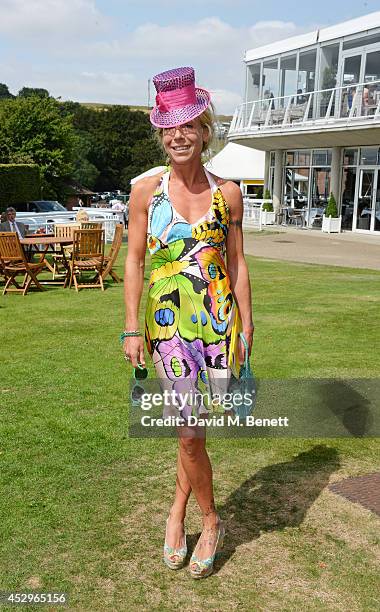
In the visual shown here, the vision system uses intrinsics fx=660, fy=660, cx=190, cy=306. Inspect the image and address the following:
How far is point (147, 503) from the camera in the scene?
3.42 m

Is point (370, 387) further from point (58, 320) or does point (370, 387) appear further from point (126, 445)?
point (58, 320)

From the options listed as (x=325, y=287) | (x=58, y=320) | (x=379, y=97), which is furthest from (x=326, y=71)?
(x=58, y=320)

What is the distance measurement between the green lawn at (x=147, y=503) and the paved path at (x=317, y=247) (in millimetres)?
10048

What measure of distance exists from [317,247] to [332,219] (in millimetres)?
6779

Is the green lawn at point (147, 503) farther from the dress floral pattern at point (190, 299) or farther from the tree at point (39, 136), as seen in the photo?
the tree at point (39, 136)

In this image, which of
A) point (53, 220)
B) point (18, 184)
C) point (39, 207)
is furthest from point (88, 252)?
point (18, 184)

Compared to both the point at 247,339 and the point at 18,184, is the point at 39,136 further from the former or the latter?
the point at 247,339

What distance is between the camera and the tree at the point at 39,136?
43375 millimetres

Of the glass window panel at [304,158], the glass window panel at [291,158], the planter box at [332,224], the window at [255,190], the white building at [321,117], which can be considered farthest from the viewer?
the window at [255,190]

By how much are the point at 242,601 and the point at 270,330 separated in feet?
16.5

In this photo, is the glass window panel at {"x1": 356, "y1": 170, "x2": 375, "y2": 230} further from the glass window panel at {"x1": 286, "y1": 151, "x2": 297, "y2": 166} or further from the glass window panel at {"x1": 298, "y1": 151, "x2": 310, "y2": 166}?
the glass window panel at {"x1": 286, "y1": 151, "x2": 297, "y2": 166}

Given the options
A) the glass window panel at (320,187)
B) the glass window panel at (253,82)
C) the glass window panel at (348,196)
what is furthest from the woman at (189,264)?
the glass window panel at (253,82)

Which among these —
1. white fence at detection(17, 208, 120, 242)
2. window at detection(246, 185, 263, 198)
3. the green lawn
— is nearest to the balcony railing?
window at detection(246, 185, 263, 198)

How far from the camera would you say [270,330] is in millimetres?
7496
